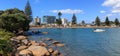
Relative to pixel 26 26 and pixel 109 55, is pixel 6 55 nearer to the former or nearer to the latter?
pixel 109 55

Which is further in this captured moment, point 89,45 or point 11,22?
point 11,22

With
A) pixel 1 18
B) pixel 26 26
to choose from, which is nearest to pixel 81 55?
pixel 1 18

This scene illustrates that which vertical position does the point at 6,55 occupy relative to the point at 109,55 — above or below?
above

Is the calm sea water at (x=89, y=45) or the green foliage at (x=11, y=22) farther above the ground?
the green foliage at (x=11, y=22)

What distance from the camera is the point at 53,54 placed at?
2920cm

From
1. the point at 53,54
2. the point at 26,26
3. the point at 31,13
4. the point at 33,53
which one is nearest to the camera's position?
the point at 33,53

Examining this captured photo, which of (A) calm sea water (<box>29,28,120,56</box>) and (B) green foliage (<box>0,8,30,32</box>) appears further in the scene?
(B) green foliage (<box>0,8,30,32</box>)

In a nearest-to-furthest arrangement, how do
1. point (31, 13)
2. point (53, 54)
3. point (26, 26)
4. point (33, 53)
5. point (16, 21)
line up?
1. point (33, 53)
2. point (53, 54)
3. point (16, 21)
4. point (26, 26)
5. point (31, 13)

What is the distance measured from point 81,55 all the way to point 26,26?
1872 inches

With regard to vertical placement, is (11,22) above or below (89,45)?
above

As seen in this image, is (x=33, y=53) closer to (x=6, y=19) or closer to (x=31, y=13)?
(x=6, y=19)

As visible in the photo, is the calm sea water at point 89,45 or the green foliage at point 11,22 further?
the green foliage at point 11,22

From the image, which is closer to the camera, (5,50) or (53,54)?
(5,50)

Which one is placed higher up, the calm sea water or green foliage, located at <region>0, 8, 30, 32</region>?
green foliage, located at <region>0, 8, 30, 32</region>
